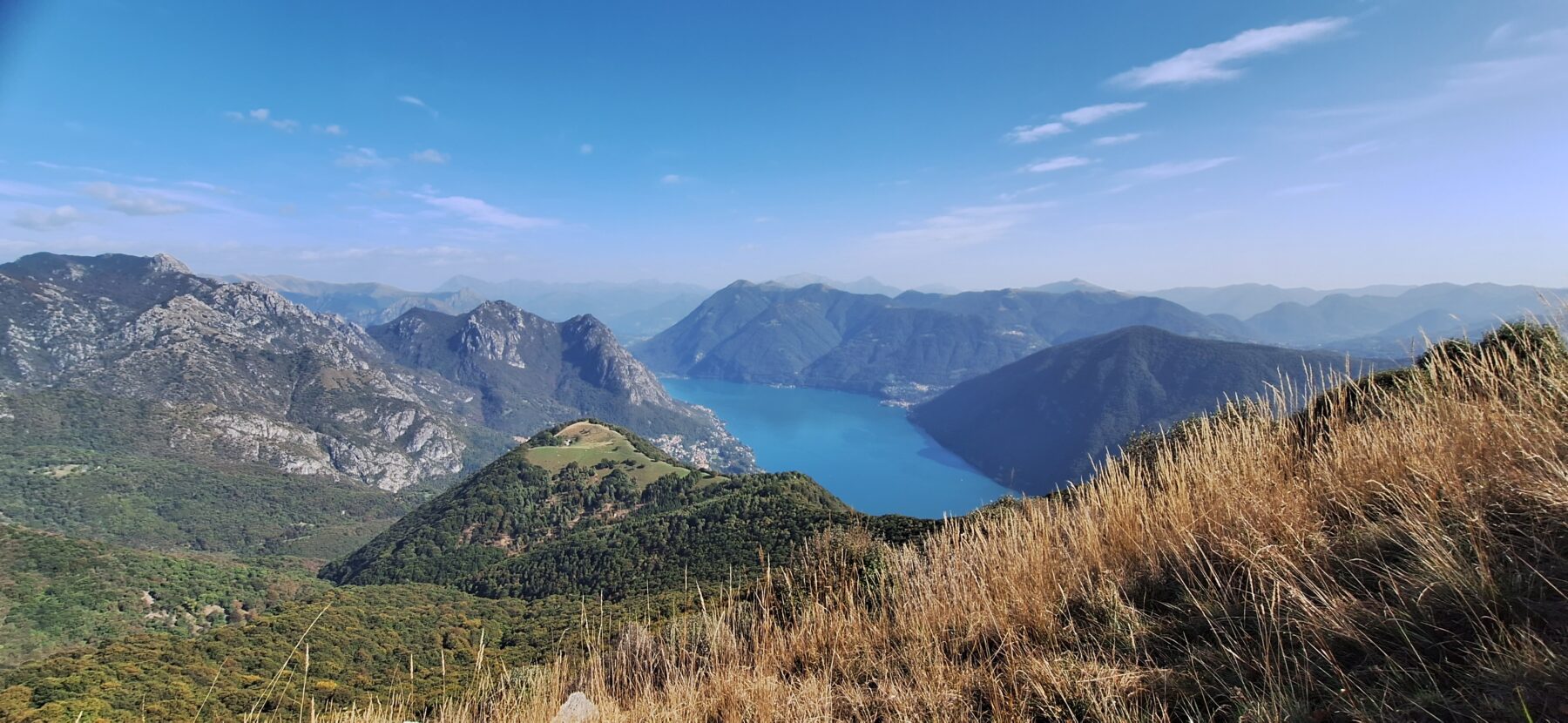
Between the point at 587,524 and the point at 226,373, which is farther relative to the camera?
the point at 226,373

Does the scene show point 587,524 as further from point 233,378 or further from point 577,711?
point 233,378

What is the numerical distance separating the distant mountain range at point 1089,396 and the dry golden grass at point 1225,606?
122m

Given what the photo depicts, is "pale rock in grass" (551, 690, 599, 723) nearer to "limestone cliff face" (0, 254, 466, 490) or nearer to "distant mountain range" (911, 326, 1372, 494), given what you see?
"distant mountain range" (911, 326, 1372, 494)

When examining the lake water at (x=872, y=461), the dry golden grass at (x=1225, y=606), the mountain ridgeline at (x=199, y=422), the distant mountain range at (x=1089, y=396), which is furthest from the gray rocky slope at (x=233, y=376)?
the dry golden grass at (x=1225, y=606)

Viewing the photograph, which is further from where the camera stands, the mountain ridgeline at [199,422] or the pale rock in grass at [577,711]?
the mountain ridgeline at [199,422]

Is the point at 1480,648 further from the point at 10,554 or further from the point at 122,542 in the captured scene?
the point at 122,542

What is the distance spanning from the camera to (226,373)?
13950cm

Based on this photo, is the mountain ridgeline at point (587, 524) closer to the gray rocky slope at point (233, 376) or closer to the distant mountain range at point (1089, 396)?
the gray rocky slope at point (233, 376)

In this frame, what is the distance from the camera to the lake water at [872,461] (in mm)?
102188

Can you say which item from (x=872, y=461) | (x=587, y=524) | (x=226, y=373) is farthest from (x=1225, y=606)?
(x=226, y=373)

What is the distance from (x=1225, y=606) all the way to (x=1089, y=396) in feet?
528

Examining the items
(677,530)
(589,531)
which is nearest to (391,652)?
(677,530)

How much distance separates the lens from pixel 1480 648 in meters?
1.45

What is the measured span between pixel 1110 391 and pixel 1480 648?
161 metres
